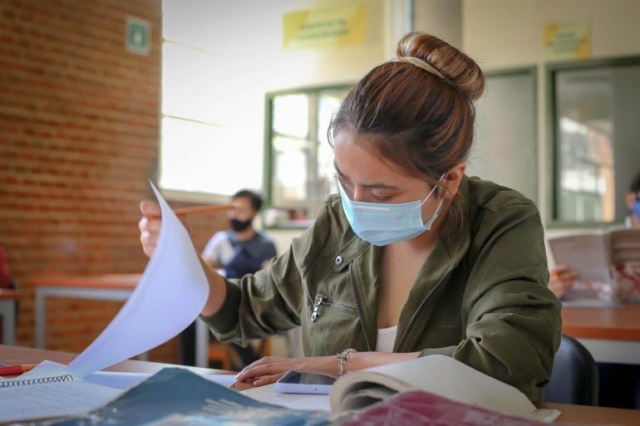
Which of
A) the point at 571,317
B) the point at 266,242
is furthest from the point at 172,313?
the point at 266,242

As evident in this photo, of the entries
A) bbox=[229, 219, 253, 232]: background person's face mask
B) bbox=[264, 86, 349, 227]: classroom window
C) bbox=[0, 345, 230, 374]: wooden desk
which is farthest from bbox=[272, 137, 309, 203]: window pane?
bbox=[0, 345, 230, 374]: wooden desk

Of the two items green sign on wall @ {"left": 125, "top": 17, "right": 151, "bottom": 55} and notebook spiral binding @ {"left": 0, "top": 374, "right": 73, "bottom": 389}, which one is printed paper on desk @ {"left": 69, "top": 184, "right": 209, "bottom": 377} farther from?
green sign on wall @ {"left": 125, "top": 17, "right": 151, "bottom": 55}

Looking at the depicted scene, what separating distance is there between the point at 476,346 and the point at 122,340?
475mm

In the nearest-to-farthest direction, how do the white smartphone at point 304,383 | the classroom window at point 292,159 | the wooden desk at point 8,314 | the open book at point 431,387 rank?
the open book at point 431,387 < the white smartphone at point 304,383 < the wooden desk at point 8,314 < the classroom window at point 292,159

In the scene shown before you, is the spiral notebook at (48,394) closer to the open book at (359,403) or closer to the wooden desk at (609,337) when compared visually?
the open book at (359,403)

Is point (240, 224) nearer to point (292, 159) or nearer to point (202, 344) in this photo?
point (202, 344)

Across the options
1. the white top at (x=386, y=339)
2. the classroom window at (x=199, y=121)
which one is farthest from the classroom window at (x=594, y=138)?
the white top at (x=386, y=339)

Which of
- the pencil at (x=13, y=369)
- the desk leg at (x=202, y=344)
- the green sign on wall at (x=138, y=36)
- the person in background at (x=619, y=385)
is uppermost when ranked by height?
the green sign on wall at (x=138, y=36)

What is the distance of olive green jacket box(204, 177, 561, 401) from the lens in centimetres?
104

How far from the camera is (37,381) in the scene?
105cm

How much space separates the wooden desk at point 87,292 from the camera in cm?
447

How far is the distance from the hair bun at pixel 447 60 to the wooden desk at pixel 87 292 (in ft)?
10.1

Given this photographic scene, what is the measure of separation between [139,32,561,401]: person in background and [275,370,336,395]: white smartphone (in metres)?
0.11

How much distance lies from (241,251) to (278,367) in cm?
403
